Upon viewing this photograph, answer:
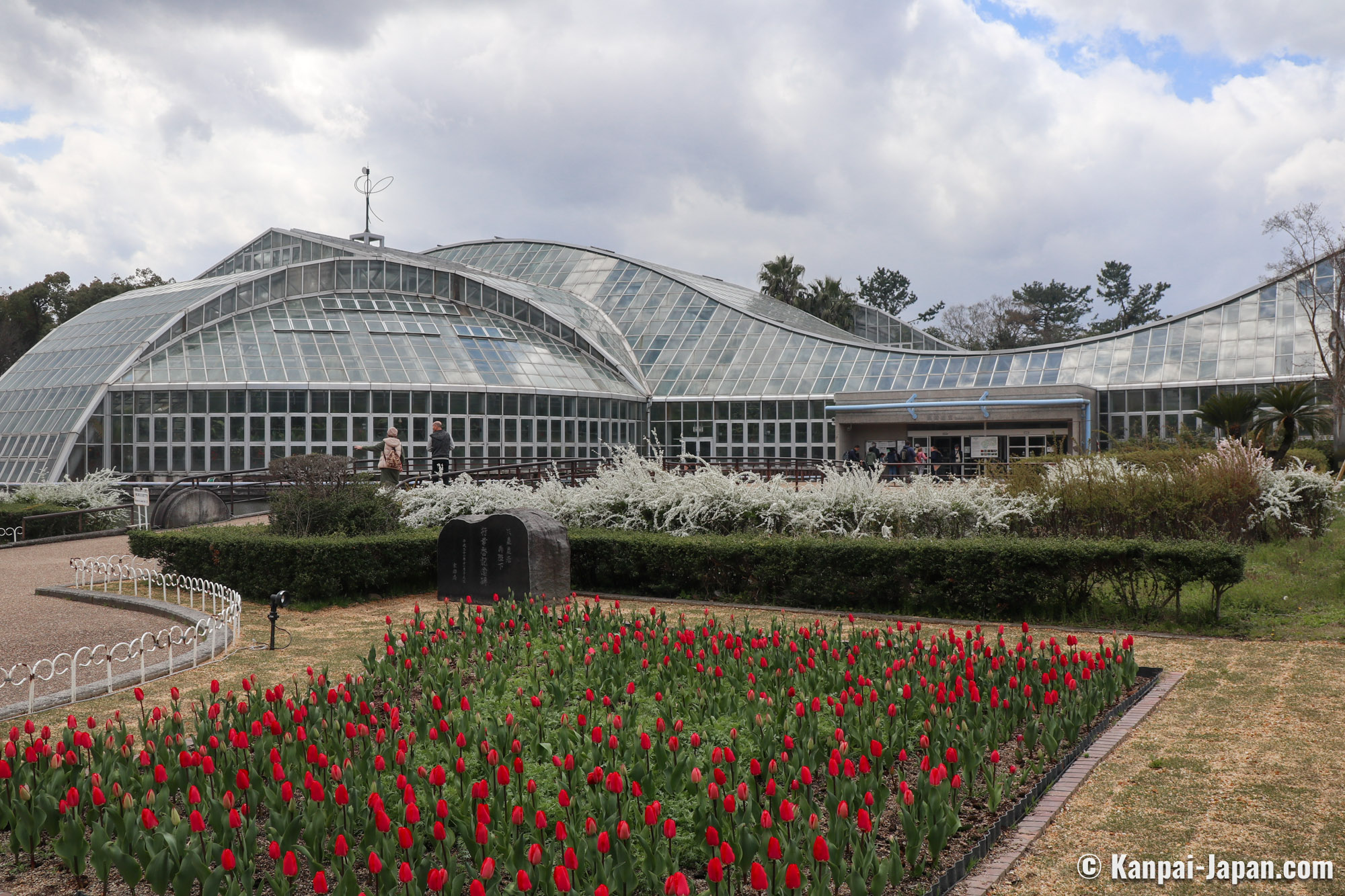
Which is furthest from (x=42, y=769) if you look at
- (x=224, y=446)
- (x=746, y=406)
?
(x=746, y=406)

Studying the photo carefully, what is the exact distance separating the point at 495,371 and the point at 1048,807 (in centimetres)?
2803

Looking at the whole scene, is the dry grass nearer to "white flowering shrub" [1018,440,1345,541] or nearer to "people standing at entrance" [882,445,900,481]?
"white flowering shrub" [1018,440,1345,541]

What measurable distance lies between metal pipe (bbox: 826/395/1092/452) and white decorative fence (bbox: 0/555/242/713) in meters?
25.1

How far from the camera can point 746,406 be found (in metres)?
37.0

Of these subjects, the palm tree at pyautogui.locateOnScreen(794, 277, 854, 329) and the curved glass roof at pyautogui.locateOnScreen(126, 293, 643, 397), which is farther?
the palm tree at pyautogui.locateOnScreen(794, 277, 854, 329)

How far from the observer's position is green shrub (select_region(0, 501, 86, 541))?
67.4 feet

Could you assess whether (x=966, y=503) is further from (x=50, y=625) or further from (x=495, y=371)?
(x=495, y=371)

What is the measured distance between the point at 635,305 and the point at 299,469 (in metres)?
29.6

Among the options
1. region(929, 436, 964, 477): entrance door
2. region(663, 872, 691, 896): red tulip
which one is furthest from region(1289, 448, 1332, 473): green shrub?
region(663, 872, 691, 896): red tulip

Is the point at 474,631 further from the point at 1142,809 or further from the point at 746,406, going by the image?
the point at 746,406

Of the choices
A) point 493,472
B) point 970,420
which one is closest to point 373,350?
point 493,472

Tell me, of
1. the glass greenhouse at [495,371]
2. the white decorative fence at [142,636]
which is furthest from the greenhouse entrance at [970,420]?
the white decorative fence at [142,636]

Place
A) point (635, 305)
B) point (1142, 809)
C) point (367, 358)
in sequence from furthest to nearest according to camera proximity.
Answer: point (635, 305) < point (367, 358) < point (1142, 809)

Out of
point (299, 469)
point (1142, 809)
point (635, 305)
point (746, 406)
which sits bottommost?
point (1142, 809)
